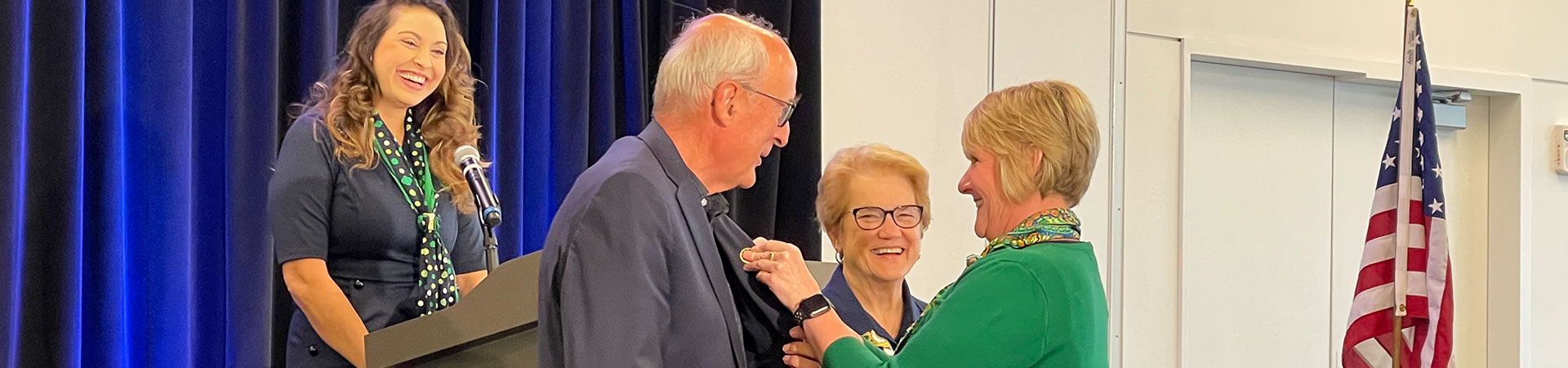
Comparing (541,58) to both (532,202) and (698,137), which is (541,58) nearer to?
(532,202)

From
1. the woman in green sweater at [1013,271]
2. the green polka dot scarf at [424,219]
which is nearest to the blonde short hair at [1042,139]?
the woman in green sweater at [1013,271]

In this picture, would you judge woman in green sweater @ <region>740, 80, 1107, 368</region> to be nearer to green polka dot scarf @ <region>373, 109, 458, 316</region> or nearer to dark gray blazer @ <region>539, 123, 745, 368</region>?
dark gray blazer @ <region>539, 123, 745, 368</region>

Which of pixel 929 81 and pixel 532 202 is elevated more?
pixel 929 81

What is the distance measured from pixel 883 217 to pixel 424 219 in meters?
0.94

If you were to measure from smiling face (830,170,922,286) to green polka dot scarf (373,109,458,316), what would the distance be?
Result: 2.64 ft

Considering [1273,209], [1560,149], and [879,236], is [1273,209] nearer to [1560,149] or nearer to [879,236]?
[1560,149]

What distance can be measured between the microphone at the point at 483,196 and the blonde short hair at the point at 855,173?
30.2 inches

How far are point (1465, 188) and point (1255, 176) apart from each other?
1403mm

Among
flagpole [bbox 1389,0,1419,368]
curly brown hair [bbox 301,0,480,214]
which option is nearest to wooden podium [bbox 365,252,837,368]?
curly brown hair [bbox 301,0,480,214]

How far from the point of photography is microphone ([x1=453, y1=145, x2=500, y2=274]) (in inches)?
90.2

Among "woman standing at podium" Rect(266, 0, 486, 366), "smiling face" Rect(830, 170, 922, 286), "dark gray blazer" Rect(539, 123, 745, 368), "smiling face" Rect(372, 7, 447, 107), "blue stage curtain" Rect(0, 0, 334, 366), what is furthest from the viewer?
"blue stage curtain" Rect(0, 0, 334, 366)

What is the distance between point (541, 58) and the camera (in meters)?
3.83

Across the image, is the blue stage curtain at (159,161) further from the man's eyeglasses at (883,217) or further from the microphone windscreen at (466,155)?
the man's eyeglasses at (883,217)

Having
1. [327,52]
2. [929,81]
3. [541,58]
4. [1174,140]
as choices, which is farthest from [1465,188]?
[327,52]
